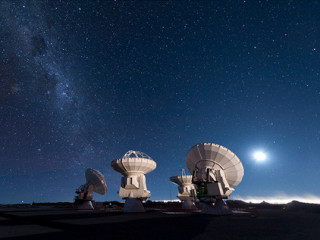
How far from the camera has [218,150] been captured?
70.6ft

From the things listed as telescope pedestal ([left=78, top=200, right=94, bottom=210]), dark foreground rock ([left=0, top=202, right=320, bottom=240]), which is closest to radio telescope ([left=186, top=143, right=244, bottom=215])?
dark foreground rock ([left=0, top=202, right=320, bottom=240])

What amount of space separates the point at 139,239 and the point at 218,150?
14979 mm

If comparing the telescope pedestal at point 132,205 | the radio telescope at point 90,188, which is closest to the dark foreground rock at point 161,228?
the telescope pedestal at point 132,205

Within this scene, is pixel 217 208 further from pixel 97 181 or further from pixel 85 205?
pixel 85 205

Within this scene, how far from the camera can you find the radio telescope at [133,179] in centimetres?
2565

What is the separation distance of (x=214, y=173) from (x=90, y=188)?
68.2 feet

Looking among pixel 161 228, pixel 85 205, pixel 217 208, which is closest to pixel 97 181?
pixel 85 205

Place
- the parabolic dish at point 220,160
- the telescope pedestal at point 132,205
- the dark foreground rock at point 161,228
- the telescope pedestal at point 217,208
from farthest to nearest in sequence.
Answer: the telescope pedestal at point 132,205 < the parabolic dish at point 220,160 < the telescope pedestal at point 217,208 < the dark foreground rock at point 161,228

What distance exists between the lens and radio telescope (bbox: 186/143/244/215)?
20.3 m

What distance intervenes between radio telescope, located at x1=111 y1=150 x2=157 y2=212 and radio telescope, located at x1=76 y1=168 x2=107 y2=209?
6.62 metres

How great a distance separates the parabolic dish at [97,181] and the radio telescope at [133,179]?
649 cm

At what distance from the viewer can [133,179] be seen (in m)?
27.1

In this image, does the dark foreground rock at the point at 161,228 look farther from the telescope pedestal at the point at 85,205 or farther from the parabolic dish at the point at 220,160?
the telescope pedestal at the point at 85,205

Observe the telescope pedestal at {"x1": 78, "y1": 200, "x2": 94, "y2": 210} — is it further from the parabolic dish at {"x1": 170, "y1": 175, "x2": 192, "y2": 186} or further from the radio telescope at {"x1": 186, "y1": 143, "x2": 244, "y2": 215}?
the radio telescope at {"x1": 186, "y1": 143, "x2": 244, "y2": 215}
